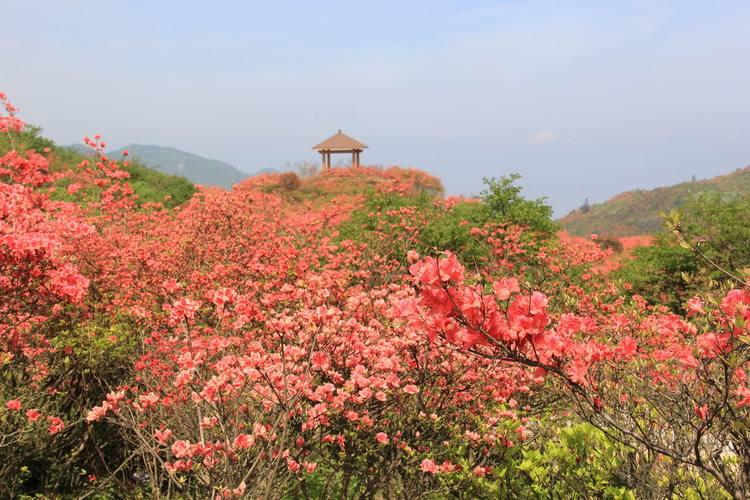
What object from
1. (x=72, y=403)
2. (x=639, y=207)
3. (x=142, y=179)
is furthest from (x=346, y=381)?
(x=639, y=207)

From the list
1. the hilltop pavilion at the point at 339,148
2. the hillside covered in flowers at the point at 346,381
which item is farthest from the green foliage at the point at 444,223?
the hilltop pavilion at the point at 339,148

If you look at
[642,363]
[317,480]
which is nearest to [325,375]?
[642,363]

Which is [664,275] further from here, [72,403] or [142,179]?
[142,179]

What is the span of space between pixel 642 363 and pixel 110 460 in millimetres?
7110

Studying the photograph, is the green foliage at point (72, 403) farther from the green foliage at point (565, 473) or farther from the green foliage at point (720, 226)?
the green foliage at point (720, 226)

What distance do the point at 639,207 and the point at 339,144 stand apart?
196 feet

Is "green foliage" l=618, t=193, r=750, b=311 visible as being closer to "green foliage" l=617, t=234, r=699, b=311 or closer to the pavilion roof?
"green foliage" l=617, t=234, r=699, b=311

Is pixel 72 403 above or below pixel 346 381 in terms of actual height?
below

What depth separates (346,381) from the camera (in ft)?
14.5

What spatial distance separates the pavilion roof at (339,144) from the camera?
1826 inches

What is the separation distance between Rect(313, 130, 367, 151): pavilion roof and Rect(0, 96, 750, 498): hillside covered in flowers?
36.9 metres

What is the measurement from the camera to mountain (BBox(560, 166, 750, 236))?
247 ft

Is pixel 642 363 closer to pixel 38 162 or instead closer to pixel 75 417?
pixel 75 417

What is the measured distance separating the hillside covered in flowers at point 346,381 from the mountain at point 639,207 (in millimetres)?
73976
